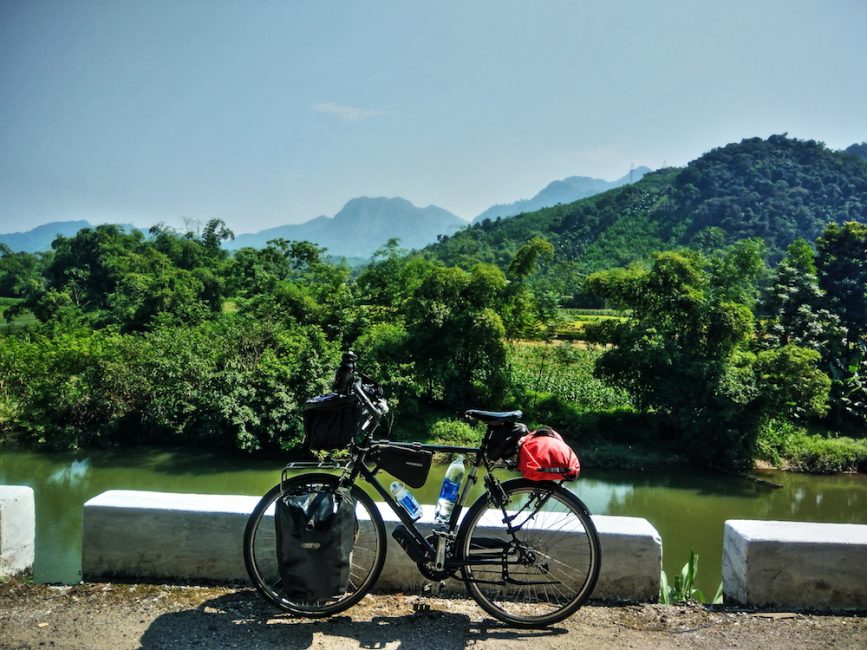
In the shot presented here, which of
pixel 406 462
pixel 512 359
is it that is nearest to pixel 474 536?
pixel 406 462

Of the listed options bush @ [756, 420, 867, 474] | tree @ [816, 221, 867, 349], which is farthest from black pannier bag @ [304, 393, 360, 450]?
tree @ [816, 221, 867, 349]

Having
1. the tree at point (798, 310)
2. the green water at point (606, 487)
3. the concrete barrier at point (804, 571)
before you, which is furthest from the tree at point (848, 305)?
the concrete barrier at point (804, 571)

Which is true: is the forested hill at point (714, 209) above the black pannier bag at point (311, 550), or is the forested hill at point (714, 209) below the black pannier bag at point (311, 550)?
above

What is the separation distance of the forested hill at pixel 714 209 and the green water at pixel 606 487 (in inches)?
1422

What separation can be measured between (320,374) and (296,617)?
11.6 m

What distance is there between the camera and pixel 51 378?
14297 millimetres

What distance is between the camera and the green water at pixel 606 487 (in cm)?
1167

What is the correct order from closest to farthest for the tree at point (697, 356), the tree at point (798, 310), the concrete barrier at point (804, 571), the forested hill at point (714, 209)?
the concrete barrier at point (804, 571) < the tree at point (697, 356) < the tree at point (798, 310) < the forested hill at point (714, 209)

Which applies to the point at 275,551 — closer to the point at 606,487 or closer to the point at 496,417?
the point at 496,417

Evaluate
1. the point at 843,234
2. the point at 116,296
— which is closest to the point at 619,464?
the point at 843,234

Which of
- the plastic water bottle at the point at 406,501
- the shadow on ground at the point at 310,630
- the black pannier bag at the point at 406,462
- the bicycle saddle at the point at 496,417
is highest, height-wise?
the bicycle saddle at the point at 496,417

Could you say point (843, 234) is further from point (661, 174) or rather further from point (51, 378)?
point (661, 174)

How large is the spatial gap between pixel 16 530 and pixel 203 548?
36.3 inches

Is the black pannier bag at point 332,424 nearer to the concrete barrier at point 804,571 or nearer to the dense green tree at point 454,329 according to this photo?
the concrete barrier at point 804,571
